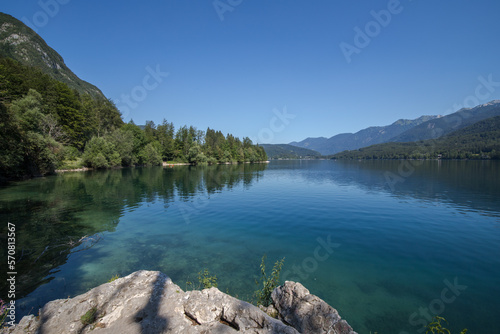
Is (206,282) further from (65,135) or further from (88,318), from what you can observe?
(65,135)

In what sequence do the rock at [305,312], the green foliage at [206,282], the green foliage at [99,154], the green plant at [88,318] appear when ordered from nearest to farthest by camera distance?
the green plant at [88,318]
the rock at [305,312]
the green foliage at [206,282]
the green foliage at [99,154]

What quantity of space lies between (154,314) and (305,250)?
10.7m

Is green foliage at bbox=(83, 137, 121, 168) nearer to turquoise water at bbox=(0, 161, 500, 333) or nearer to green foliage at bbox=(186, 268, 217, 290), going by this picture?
turquoise water at bbox=(0, 161, 500, 333)

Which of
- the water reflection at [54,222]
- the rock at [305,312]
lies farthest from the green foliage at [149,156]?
the rock at [305,312]

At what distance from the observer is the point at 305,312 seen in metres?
5.87

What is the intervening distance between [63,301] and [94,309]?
1.18 meters

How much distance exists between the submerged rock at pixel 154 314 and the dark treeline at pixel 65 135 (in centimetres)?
3272

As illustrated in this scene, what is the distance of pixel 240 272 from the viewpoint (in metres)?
11.0

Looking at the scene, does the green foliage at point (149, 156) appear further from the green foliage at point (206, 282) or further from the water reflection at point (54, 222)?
the green foliage at point (206, 282)

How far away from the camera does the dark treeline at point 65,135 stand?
122 feet

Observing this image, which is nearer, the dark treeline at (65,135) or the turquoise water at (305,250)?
the turquoise water at (305,250)

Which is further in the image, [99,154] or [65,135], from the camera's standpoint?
[99,154]

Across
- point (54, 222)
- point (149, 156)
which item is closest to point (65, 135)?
point (149, 156)

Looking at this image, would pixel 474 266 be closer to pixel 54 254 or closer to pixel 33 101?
pixel 54 254
